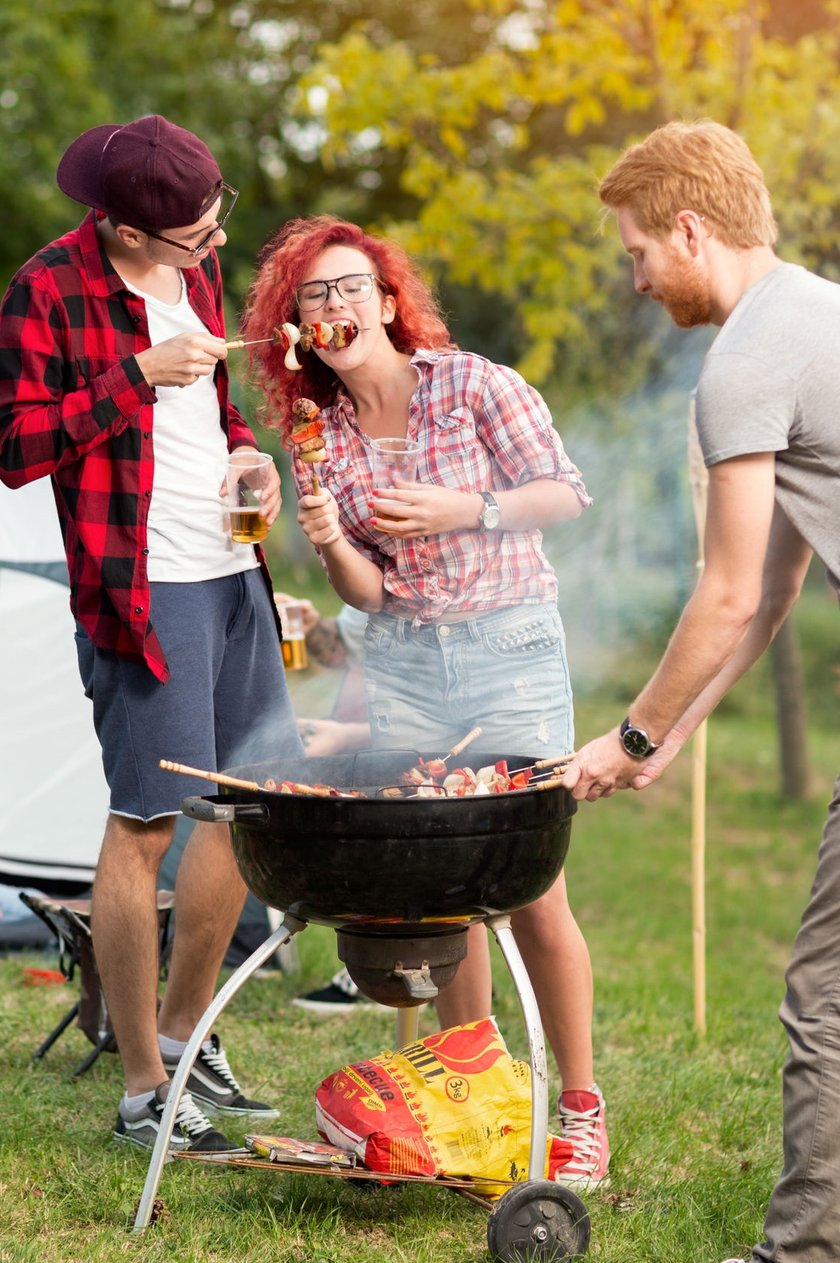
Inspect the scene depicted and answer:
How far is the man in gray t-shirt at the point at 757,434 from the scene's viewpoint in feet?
7.52

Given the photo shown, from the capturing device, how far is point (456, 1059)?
289 centimetres

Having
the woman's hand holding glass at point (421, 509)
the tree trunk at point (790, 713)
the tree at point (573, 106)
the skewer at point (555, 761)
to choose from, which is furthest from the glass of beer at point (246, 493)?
the tree trunk at point (790, 713)

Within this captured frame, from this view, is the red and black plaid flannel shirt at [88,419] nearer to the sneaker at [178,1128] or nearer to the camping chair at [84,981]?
the sneaker at [178,1128]

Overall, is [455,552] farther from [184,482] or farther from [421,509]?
[184,482]

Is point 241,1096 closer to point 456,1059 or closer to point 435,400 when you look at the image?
point 456,1059

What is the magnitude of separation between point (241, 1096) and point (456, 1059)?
835 mm

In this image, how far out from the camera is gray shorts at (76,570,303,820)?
122 inches

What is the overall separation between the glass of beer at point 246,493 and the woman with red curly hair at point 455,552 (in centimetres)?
9

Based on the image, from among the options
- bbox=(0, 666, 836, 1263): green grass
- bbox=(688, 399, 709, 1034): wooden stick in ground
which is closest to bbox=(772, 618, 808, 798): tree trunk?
bbox=(0, 666, 836, 1263): green grass

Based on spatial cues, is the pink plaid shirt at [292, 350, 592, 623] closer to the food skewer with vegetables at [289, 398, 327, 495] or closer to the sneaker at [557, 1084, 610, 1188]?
the food skewer with vegetables at [289, 398, 327, 495]

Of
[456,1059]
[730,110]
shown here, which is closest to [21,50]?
[730,110]

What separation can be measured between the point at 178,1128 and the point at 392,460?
1.55 m

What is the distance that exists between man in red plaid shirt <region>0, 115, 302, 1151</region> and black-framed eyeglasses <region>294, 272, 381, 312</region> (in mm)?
224

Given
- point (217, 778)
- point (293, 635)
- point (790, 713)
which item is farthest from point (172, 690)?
point (790, 713)
